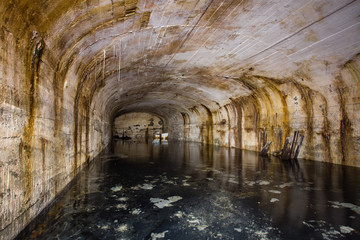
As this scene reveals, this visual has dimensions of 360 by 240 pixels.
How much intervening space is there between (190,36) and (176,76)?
3716 mm

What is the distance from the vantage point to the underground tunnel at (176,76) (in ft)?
8.22

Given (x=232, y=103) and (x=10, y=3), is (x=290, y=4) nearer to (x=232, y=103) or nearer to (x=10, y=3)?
(x=10, y=3)

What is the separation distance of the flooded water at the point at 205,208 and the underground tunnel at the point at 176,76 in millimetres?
24

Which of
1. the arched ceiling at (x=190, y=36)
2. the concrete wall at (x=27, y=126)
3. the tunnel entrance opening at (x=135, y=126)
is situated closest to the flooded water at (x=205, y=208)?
the concrete wall at (x=27, y=126)

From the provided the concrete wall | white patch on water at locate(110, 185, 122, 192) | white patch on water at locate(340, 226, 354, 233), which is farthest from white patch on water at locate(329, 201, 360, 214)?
the concrete wall

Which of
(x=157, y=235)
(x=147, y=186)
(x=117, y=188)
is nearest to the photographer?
(x=157, y=235)

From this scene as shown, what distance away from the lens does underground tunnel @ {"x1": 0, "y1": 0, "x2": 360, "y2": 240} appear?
8.22 feet

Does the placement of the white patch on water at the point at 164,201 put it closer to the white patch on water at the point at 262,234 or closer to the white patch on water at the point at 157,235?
the white patch on water at the point at 157,235

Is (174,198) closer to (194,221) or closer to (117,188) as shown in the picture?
(194,221)

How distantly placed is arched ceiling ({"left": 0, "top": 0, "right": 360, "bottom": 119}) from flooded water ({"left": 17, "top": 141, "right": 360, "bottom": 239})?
2266 mm

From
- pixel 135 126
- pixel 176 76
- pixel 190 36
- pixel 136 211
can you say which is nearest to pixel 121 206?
pixel 136 211

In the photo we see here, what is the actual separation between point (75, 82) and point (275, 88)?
24.0ft

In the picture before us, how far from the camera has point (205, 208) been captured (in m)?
3.35

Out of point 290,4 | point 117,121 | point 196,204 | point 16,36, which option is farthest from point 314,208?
point 117,121
